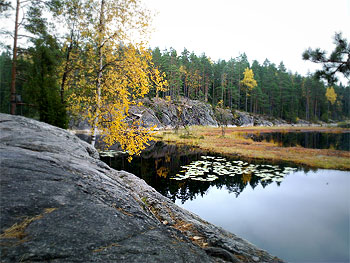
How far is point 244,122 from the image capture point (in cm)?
4750

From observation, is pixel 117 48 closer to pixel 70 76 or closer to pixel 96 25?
pixel 96 25

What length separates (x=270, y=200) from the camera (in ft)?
29.8

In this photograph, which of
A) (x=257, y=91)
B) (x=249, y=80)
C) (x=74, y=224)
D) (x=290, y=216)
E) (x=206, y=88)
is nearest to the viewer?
(x=74, y=224)

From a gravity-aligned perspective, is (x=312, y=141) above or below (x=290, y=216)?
above

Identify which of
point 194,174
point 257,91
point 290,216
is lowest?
point 290,216

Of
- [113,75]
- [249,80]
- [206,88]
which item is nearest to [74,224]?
[113,75]

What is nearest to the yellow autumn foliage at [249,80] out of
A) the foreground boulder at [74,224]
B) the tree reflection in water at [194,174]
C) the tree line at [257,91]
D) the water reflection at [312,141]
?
the tree line at [257,91]

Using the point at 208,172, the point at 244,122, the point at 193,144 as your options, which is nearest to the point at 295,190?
the point at 208,172

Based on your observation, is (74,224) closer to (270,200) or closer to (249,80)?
(270,200)

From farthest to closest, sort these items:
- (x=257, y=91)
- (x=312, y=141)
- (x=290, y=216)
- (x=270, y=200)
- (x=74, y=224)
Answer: (x=257, y=91)
(x=312, y=141)
(x=270, y=200)
(x=290, y=216)
(x=74, y=224)

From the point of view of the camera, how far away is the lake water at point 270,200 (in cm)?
618

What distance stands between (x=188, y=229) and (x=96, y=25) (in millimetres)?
8879

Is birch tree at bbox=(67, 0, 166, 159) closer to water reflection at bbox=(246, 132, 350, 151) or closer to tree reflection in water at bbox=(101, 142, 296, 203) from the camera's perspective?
tree reflection in water at bbox=(101, 142, 296, 203)

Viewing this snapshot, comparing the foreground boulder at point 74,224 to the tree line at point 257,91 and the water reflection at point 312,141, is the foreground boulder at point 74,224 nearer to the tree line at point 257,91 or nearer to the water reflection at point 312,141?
the tree line at point 257,91
